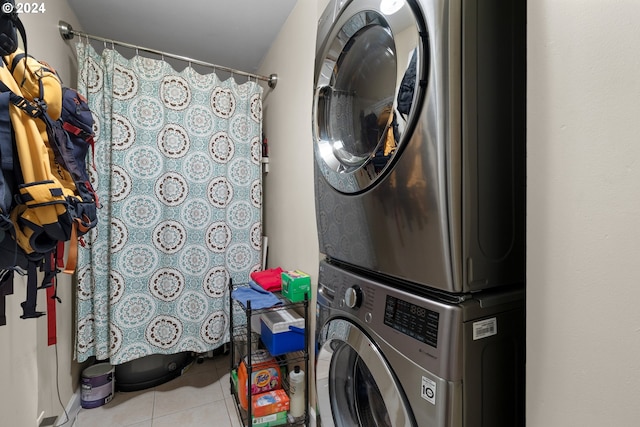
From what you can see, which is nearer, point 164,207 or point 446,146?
point 446,146

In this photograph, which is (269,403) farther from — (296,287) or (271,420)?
(296,287)

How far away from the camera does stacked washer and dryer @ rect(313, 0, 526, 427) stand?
549 mm

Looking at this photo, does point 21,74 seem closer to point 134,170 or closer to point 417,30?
point 417,30

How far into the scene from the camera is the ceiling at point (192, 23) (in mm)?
1730

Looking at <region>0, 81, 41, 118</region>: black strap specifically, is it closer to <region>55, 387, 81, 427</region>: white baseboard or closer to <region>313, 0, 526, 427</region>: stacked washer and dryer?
<region>313, 0, 526, 427</region>: stacked washer and dryer

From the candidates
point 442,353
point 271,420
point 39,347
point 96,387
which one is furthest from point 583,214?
point 96,387

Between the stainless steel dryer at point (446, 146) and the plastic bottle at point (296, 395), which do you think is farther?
the plastic bottle at point (296, 395)

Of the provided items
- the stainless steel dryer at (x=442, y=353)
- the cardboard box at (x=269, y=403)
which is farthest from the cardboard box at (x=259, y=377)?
the stainless steel dryer at (x=442, y=353)

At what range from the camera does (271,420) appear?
1.53m

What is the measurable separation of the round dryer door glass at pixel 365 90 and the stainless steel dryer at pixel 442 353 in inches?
12.2

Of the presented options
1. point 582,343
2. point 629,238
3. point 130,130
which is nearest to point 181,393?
point 130,130

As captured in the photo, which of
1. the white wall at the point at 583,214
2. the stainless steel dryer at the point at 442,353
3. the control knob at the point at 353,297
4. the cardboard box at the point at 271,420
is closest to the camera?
the white wall at the point at 583,214

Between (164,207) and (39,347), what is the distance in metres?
0.89

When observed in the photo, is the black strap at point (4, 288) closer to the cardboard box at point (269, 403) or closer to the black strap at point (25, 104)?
the black strap at point (25, 104)
